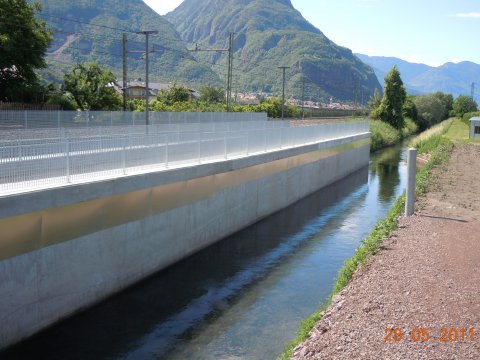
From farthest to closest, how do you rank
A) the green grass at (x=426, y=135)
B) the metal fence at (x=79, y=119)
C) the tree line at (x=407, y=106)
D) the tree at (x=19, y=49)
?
the tree line at (x=407, y=106) < the green grass at (x=426, y=135) < the tree at (x=19, y=49) < the metal fence at (x=79, y=119)

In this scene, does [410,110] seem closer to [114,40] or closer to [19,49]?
[114,40]

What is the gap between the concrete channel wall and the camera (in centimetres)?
1122

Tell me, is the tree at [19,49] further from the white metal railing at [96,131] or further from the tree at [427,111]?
the tree at [427,111]

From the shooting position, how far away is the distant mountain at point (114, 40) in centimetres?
13550

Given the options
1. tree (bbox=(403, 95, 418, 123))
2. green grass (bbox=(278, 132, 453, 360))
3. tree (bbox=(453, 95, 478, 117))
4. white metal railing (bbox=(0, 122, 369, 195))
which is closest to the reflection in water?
green grass (bbox=(278, 132, 453, 360))

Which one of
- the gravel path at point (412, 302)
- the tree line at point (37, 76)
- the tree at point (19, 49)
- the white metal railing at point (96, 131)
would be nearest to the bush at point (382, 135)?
the tree line at point (37, 76)

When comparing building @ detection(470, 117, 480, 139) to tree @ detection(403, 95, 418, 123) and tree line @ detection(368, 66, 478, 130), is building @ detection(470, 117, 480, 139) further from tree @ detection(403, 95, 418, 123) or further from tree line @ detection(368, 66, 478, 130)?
tree @ detection(403, 95, 418, 123)

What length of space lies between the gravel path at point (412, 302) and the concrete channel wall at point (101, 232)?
5994 millimetres

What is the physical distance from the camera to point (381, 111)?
78.5m

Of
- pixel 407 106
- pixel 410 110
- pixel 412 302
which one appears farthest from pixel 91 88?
pixel 410 110

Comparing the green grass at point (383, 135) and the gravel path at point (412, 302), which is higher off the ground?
the green grass at point (383, 135)

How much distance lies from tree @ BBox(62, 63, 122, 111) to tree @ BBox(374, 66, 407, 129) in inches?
1833

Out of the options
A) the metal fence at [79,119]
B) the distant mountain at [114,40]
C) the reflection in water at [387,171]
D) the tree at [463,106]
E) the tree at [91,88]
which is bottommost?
the reflection in water at [387,171]
